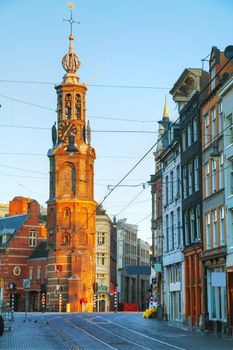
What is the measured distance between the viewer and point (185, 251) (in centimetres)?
4866

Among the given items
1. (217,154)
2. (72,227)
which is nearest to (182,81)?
(217,154)

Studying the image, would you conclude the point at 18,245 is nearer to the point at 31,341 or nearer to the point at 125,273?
the point at 125,273

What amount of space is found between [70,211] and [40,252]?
1158cm

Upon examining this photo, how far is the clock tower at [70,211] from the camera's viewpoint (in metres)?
105

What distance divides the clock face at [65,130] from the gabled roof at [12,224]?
15.2 meters

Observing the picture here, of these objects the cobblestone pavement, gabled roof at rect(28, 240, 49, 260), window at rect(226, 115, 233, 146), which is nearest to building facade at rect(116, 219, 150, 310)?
gabled roof at rect(28, 240, 49, 260)

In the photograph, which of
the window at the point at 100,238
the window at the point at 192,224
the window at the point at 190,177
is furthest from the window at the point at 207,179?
the window at the point at 100,238

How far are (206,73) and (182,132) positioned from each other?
420 cm

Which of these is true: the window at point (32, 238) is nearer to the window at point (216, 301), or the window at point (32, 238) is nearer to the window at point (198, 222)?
the window at point (198, 222)

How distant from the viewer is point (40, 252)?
116 meters

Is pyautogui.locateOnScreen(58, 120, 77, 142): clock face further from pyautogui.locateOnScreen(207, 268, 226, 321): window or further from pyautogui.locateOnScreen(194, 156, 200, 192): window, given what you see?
pyautogui.locateOnScreen(207, 268, 226, 321): window

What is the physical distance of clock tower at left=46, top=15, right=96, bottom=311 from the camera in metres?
105

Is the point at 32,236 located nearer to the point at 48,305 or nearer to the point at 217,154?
the point at 48,305

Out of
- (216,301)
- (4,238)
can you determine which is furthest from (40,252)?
(216,301)
